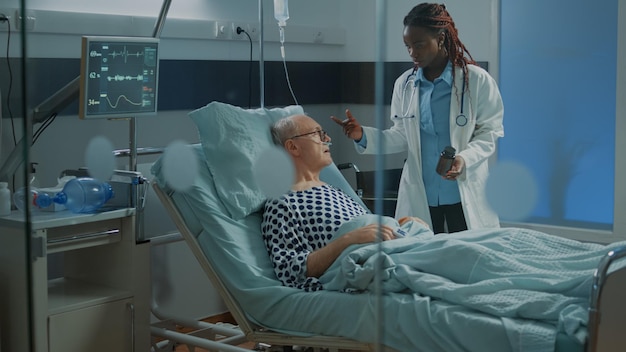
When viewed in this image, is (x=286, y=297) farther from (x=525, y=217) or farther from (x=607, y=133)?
(x=607, y=133)

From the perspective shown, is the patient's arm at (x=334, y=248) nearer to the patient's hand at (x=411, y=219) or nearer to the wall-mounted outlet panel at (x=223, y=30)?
the patient's hand at (x=411, y=219)

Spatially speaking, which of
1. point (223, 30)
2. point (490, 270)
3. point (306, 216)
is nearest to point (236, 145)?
point (306, 216)

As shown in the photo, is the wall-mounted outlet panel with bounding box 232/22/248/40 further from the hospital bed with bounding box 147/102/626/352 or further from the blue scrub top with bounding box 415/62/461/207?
the blue scrub top with bounding box 415/62/461/207

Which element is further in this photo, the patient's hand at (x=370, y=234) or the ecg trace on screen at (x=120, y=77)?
the ecg trace on screen at (x=120, y=77)

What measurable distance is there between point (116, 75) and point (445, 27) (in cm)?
100

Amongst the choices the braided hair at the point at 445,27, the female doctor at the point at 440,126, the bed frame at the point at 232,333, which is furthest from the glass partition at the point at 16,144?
the braided hair at the point at 445,27

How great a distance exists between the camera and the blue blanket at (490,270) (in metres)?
1.67

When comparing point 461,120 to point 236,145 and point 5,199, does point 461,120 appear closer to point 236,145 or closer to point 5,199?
point 236,145

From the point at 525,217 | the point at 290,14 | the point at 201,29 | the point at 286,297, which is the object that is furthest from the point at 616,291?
the point at 201,29

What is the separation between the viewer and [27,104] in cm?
177

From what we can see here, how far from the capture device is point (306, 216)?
2.19 meters

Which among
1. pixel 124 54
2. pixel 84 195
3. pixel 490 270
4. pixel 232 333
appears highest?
pixel 124 54

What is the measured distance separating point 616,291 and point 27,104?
1231 millimetres

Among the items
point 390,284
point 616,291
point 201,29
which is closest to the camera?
point 616,291
